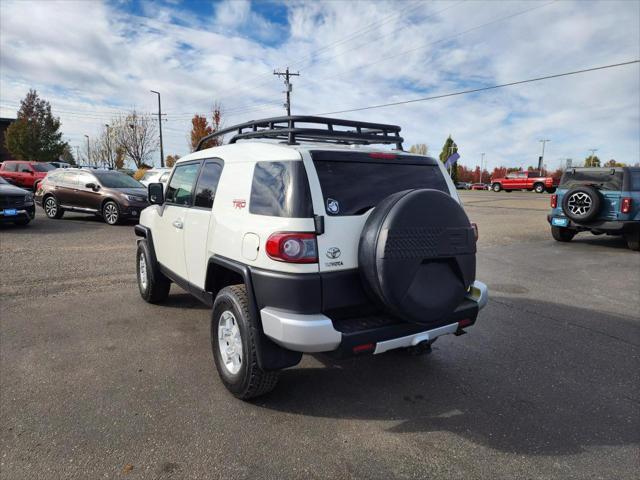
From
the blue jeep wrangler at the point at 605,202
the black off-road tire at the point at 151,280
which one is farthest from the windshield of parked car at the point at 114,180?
the blue jeep wrangler at the point at 605,202

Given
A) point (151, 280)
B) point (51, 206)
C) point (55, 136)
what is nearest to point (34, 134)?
point (55, 136)

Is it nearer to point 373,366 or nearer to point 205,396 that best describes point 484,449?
point 373,366

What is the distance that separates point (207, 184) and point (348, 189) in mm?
1433

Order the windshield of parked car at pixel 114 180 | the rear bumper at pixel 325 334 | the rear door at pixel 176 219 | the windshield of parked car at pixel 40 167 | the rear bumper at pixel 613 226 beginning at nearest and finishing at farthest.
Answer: the rear bumper at pixel 325 334 < the rear door at pixel 176 219 < the rear bumper at pixel 613 226 < the windshield of parked car at pixel 114 180 < the windshield of parked car at pixel 40 167

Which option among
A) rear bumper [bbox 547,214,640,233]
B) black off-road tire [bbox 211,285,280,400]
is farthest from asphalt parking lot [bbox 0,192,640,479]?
rear bumper [bbox 547,214,640,233]

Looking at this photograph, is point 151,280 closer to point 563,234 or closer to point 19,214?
point 19,214

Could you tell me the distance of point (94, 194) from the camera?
1272 cm

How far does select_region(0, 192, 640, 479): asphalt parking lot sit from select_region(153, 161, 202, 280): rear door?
751 millimetres

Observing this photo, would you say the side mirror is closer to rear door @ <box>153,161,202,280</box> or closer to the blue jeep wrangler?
rear door @ <box>153,161,202,280</box>

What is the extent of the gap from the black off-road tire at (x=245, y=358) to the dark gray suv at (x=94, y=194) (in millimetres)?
10478

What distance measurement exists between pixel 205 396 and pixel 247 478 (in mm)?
967

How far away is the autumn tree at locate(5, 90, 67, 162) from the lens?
40469mm

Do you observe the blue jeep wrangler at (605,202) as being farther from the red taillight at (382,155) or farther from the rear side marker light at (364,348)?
the rear side marker light at (364,348)

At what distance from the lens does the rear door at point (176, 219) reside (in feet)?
13.3
